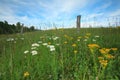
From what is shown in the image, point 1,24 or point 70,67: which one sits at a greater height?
point 1,24

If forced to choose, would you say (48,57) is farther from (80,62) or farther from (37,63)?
(80,62)

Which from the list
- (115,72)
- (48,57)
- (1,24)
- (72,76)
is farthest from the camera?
(1,24)

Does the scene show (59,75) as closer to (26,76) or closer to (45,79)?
(45,79)

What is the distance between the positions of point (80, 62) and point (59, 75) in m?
0.68

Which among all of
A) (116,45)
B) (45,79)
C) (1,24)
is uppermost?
(1,24)

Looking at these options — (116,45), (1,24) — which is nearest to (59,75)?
(116,45)

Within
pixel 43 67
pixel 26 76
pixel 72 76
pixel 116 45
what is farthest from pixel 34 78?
pixel 116 45

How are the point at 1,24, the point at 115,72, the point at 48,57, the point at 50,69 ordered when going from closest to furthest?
1. the point at 115,72
2. the point at 50,69
3. the point at 48,57
4. the point at 1,24

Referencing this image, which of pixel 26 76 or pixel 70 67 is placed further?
pixel 70 67

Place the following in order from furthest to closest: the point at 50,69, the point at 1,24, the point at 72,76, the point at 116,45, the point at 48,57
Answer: the point at 1,24 < the point at 116,45 < the point at 48,57 < the point at 50,69 < the point at 72,76

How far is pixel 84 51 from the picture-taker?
4418 millimetres

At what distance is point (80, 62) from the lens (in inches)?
148

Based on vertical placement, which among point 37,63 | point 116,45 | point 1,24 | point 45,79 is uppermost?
point 1,24

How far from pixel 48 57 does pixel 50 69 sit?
1.94 ft
